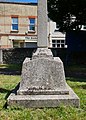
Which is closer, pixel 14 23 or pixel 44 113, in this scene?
pixel 44 113

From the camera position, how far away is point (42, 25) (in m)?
7.68

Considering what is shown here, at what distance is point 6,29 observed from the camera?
42500mm

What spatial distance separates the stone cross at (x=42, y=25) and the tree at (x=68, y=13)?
51.5 ft

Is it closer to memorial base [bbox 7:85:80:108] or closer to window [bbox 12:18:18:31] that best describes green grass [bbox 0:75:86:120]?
memorial base [bbox 7:85:80:108]

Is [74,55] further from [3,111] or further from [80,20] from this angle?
[3,111]

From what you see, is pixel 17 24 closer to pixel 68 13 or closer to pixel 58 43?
pixel 58 43

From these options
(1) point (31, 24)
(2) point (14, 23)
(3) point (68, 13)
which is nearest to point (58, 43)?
(1) point (31, 24)

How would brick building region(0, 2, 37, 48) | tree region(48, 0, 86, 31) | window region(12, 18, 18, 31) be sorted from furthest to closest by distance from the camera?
window region(12, 18, 18, 31), brick building region(0, 2, 37, 48), tree region(48, 0, 86, 31)

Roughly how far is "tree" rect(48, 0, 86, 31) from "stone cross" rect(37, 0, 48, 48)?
618 inches

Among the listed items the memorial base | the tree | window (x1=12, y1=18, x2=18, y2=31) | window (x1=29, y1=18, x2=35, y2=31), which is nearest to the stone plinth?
the memorial base

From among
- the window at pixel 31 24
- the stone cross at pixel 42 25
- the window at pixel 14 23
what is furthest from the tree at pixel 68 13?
the window at pixel 14 23

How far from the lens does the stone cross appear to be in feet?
25.1

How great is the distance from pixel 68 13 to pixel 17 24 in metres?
18.5

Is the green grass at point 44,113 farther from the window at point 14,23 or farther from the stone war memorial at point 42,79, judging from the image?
the window at point 14,23
